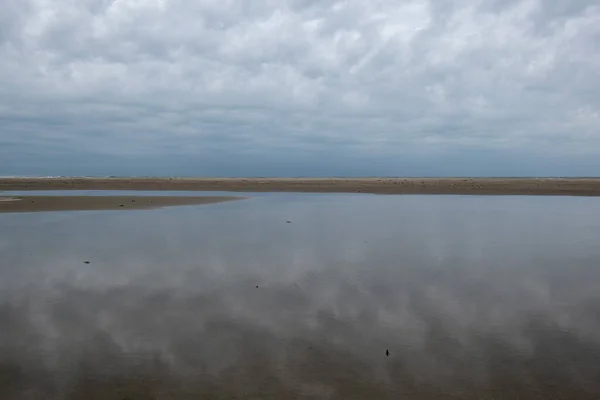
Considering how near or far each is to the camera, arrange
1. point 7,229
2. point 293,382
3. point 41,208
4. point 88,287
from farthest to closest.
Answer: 1. point 41,208
2. point 7,229
3. point 88,287
4. point 293,382

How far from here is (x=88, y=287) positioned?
1186cm

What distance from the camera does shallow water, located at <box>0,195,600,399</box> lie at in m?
6.65

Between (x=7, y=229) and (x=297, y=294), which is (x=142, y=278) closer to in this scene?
(x=297, y=294)

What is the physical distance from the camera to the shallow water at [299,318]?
665cm

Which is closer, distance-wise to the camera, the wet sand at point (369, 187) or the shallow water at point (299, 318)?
the shallow water at point (299, 318)

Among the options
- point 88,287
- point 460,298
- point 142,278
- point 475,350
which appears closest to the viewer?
point 475,350

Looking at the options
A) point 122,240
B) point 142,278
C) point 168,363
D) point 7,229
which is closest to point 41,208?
point 7,229

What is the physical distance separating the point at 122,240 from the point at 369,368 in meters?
14.8

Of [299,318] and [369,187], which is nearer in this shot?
[299,318]

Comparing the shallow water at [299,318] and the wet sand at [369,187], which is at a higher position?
the wet sand at [369,187]

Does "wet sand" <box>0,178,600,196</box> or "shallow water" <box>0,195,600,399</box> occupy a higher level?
"wet sand" <box>0,178,600,196</box>

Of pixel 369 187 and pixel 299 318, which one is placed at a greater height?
pixel 369 187

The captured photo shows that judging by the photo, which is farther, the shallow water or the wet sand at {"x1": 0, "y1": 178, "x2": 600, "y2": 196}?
the wet sand at {"x1": 0, "y1": 178, "x2": 600, "y2": 196}

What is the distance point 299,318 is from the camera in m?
9.38
